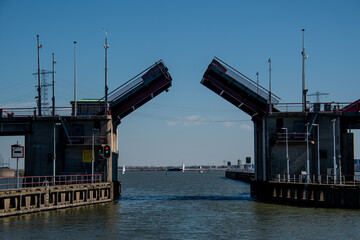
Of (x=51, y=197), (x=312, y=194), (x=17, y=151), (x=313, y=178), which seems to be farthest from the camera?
(x=313, y=178)

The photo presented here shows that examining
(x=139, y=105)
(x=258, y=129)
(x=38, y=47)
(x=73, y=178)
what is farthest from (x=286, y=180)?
(x=38, y=47)

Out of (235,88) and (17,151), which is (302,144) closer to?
(235,88)

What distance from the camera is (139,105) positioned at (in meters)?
50.9

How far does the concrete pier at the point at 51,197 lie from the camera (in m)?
→ 33.8

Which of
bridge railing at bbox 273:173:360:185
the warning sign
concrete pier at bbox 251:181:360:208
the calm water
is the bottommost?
the calm water

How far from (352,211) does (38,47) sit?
30.2 metres

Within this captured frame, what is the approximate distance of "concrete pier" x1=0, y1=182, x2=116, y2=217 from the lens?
111 ft

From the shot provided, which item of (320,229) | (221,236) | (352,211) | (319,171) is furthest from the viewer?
(319,171)

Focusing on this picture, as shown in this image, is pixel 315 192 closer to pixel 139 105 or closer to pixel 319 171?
pixel 319 171

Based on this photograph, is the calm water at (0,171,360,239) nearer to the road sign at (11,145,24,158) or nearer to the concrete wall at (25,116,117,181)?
the road sign at (11,145,24,158)

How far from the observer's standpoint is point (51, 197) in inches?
1570

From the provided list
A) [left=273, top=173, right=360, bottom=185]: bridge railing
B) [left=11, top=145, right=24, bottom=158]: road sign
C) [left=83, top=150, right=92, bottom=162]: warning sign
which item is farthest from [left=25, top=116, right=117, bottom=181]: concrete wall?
[left=273, top=173, right=360, bottom=185]: bridge railing

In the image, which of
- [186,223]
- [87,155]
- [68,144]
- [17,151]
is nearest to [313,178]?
[186,223]

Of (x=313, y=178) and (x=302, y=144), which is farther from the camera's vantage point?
(x=302, y=144)
